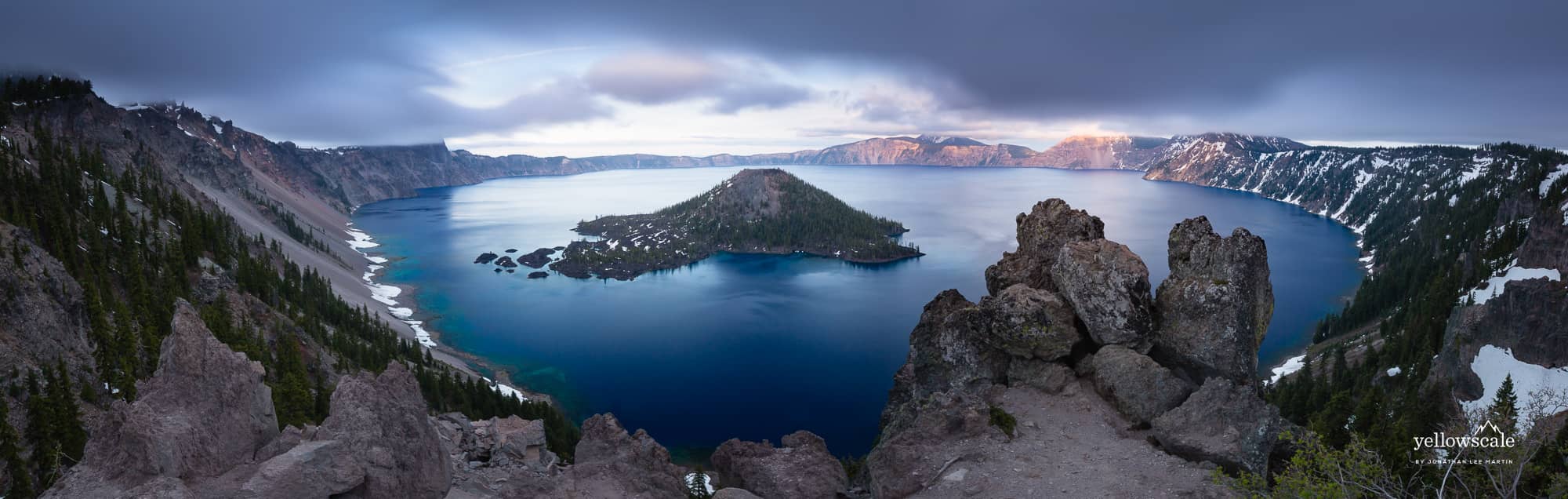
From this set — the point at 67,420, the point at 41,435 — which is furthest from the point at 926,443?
the point at 67,420

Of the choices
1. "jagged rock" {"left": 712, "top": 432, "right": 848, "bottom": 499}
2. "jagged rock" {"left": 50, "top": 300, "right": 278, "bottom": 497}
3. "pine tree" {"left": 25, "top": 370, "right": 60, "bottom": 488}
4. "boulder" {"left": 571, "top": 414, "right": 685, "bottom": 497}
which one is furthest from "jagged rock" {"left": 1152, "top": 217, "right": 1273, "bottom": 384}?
"pine tree" {"left": 25, "top": 370, "right": 60, "bottom": 488}

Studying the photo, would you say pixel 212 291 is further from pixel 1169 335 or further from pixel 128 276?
pixel 1169 335

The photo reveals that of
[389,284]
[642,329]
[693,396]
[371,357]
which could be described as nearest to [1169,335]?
[693,396]

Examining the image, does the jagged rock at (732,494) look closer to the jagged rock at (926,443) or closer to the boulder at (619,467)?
the boulder at (619,467)

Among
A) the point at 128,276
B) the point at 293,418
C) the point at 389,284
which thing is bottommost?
the point at 389,284

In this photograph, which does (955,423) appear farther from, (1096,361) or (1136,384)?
(1096,361)

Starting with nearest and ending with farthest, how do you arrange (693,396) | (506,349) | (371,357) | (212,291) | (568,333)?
(212,291) → (371,357) → (693,396) → (506,349) → (568,333)
